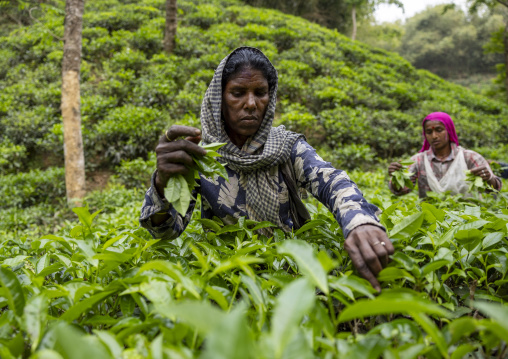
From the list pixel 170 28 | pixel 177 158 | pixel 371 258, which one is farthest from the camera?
pixel 170 28

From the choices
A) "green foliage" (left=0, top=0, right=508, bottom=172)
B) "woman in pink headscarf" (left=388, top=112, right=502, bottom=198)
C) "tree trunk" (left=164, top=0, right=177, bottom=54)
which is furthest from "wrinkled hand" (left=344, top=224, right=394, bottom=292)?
"tree trunk" (left=164, top=0, right=177, bottom=54)

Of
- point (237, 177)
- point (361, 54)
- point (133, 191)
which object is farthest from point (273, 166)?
point (361, 54)

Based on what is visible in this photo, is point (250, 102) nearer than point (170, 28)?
Yes

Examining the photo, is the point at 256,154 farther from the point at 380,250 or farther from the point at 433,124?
the point at 433,124

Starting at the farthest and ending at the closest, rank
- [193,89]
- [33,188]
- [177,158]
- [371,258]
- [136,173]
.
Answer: [193,89]
[136,173]
[33,188]
[177,158]
[371,258]

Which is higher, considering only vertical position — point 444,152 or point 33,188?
point 444,152

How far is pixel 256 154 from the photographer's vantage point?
1.61 meters

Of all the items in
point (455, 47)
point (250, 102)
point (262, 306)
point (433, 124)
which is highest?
point (455, 47)

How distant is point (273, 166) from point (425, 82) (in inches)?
422

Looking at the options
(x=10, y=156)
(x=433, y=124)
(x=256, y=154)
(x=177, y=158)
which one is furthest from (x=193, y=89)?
(x=177, y=158)

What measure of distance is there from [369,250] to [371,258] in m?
0.02

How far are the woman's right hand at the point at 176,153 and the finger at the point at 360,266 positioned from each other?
517 millimetres

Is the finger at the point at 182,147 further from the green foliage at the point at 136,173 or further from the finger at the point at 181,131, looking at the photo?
the green foliage at the point at 136,173

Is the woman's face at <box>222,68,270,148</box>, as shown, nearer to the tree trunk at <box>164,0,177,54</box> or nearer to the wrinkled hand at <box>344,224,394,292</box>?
the wrinkled hand at <box>344,224,394,292</box>
